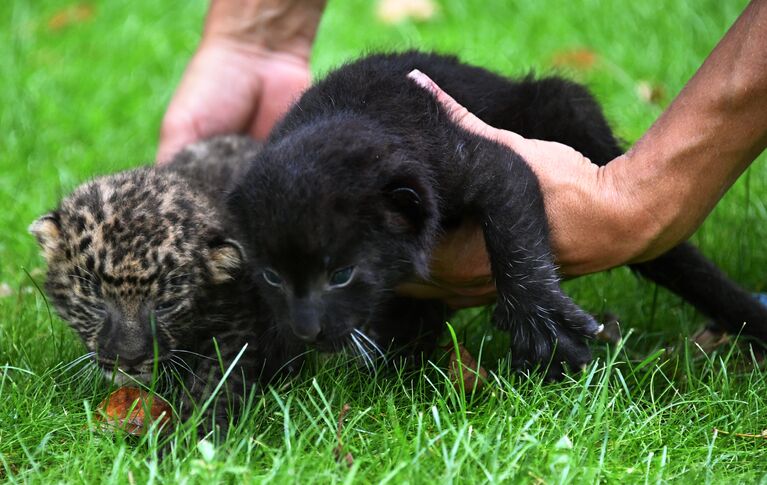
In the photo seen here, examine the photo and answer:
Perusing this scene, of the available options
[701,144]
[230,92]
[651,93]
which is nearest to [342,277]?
[701,144]

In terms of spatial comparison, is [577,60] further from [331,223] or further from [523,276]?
[331,223]

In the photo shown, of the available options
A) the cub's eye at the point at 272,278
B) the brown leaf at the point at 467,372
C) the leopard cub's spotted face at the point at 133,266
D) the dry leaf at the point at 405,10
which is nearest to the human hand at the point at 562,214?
the brown leaf at the point at 467,372

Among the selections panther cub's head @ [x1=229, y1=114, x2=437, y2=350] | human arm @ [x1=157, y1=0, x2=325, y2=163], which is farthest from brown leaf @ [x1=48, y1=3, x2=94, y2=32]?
panther cub's head @ [x1=229, y1=114, x2=437, y2=350]

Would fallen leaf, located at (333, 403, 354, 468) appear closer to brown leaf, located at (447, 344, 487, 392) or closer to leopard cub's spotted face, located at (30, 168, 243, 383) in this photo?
brown leaf, located at (447, 344, 487, 392)

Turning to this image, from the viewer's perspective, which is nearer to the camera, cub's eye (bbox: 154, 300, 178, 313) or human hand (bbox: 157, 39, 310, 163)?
cub's eye (bbox: 154, 300, 178, 313)

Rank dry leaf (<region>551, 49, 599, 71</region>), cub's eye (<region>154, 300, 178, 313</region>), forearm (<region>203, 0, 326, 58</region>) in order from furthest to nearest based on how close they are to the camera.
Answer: dry leaf (<region>551, 49, 599, 71</region>) < forearm (<region>203, 0, 326, 58</region>) < cub's eye (<region>154, 300, 178, 313</region>)

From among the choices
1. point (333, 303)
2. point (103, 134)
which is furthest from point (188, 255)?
point (103, 134)

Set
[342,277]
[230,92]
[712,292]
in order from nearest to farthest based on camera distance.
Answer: [342,277]
[712,292]
[230,92]
